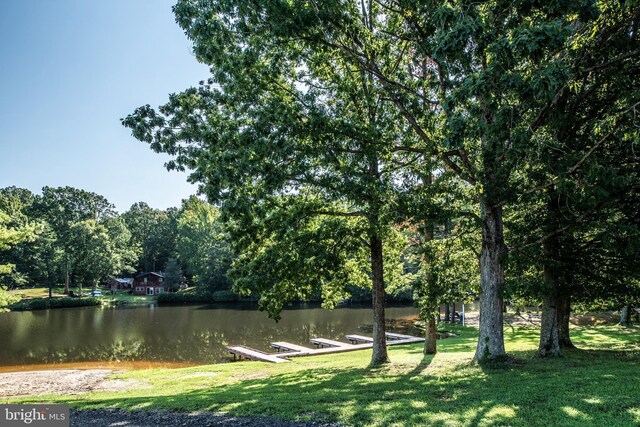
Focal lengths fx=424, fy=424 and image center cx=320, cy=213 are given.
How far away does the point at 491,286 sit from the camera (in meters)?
11.2

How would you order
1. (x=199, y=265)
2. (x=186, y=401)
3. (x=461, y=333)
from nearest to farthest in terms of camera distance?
1. (x=186, y=401)
2. (x=461, y=333)
3. (x=199, y=265)

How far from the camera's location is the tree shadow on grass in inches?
251

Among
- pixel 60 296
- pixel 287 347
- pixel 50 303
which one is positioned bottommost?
pixel 50 303

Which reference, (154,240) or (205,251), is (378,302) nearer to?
(205,251)

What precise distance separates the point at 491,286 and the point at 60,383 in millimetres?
16310

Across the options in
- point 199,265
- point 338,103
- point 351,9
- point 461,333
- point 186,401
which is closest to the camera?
point 186,401

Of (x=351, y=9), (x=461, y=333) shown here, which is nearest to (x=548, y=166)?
(x=351, y=9)

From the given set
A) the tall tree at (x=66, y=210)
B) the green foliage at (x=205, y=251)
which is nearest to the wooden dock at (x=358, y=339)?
the green foliage at (x=205, y=251)

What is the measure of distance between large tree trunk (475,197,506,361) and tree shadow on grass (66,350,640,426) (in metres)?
0.63

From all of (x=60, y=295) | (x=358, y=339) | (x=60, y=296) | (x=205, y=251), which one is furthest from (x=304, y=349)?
(x=60, y=295)

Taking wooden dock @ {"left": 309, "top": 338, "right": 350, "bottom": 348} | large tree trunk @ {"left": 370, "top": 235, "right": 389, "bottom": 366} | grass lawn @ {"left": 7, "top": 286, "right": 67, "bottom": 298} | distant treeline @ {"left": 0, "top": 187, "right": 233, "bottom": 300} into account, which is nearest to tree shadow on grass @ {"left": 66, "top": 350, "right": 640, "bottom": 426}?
large tree trunk @ {"left": 370, "top": 235, "right": 389, "bottom": 366}

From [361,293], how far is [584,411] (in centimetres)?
4920

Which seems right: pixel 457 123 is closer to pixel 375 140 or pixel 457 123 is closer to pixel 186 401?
pixel 375 140

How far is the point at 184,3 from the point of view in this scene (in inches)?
393
